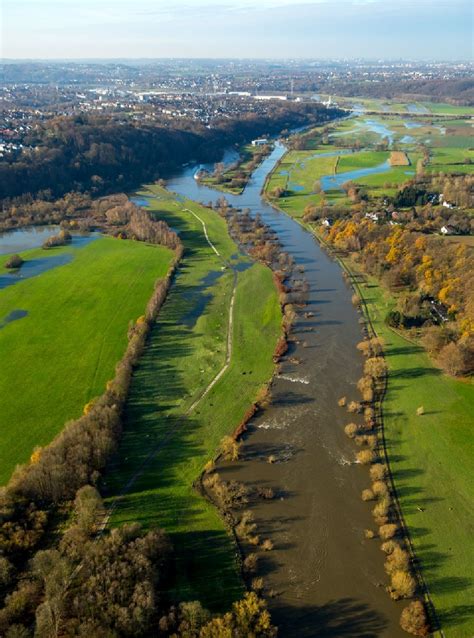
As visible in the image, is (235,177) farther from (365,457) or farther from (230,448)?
(365,457)

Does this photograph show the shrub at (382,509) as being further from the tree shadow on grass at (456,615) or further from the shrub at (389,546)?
the tree shadow on grass at (456,615)

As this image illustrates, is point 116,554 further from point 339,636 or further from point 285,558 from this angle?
point 339,636

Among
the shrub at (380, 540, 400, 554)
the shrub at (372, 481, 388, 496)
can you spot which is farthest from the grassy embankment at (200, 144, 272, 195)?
the shrub at (380, 540, 400, 554)

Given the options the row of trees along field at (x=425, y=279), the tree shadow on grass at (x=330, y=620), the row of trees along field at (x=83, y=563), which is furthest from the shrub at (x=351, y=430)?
the row of trees along field at (x=83, y=563)

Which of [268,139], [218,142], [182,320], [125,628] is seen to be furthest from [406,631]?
[268,139]

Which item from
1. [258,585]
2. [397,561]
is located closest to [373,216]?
[397,561]
